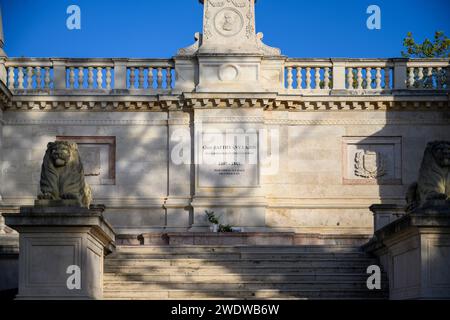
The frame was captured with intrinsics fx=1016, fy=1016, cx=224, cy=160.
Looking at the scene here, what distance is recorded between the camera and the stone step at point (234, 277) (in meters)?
19.0

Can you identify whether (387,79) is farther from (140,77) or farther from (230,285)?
(230,285)

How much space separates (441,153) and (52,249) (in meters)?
6.61

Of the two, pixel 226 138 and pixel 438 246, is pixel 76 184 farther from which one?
pixel 226 138

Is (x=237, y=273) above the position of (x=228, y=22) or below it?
below

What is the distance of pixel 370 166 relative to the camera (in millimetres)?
27766

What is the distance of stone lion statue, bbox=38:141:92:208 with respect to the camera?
16797mm

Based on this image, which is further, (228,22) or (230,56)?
(228,22)

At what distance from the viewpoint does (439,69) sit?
94.0 feet

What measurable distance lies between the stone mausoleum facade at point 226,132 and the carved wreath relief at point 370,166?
27 mm

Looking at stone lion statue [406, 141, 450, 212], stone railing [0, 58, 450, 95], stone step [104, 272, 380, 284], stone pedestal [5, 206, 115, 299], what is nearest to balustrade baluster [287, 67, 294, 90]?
stone railing [0, 58, 450, 95]

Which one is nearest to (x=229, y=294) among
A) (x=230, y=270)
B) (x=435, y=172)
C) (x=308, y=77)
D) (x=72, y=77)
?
(x=230, y=270)

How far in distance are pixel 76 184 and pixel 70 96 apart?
37.1ft

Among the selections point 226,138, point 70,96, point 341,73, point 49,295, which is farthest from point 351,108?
point 49,295

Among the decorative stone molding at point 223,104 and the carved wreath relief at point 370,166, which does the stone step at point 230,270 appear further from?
the decorative stone molding at point 223,104
